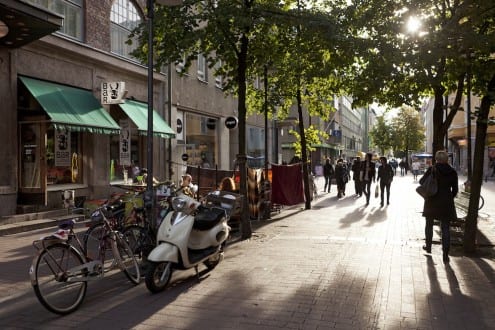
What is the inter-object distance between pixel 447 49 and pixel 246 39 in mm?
4094

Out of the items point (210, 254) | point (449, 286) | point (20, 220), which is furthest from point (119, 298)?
point (20, 220)

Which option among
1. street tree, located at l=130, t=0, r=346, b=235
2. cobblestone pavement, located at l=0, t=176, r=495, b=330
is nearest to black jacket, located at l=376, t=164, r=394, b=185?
cobblestone pavement, located at l=0, t=176, r=495, b=330

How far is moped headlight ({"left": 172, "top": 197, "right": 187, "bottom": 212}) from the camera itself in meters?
6.12

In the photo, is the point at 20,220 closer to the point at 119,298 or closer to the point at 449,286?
the point at 119,298

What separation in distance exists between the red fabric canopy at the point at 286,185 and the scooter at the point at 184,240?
305 inches

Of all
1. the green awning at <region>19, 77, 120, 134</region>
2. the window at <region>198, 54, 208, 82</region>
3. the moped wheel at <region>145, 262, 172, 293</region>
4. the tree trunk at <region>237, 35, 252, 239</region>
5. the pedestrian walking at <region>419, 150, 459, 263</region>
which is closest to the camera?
the moped wheel at <region>145, 262, 172, 293</region>

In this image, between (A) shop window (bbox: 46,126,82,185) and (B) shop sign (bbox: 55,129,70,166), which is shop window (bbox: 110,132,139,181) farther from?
(B) shop sign (bbox: 55,129,70,166)

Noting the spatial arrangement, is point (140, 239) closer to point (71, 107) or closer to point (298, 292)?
point (298, 292)

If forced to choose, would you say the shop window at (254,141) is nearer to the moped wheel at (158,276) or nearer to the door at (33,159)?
the door at (33,159)

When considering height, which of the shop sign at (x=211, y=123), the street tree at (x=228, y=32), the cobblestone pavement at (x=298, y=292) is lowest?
the cobblestone pavement at (x=298, y=292)

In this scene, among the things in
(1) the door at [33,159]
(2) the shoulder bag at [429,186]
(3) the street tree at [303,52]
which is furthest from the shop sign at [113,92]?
(2) the shoulder bag at [429,186]

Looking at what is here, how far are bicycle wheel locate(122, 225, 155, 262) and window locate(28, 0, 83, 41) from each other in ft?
27.9

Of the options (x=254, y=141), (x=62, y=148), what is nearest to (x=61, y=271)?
(x=62, y=148)

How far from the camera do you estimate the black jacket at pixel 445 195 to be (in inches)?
302
